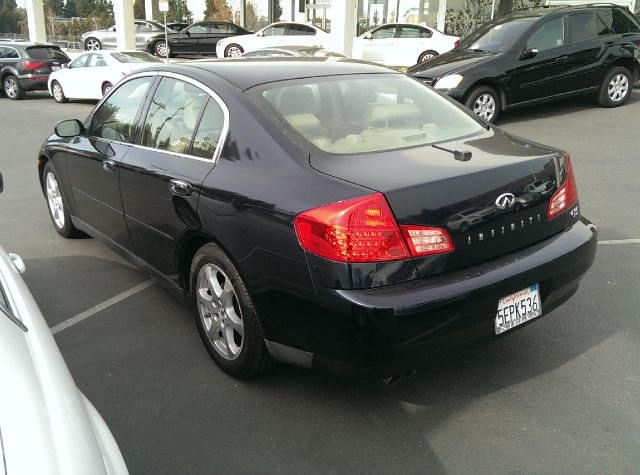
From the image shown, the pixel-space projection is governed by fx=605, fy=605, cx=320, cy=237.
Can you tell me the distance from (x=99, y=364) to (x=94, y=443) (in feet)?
6.19

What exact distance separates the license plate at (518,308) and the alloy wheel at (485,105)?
721cm

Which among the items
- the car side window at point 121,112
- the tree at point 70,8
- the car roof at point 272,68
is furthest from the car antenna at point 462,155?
the tree at point 70,8

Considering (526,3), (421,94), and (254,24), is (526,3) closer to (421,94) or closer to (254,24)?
(254,24)

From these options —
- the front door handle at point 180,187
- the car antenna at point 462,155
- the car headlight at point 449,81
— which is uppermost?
the car antenna at point 462,155

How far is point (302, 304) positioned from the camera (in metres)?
2.56

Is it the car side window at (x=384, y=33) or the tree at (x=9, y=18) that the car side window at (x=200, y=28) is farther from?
the tree at (x=9, y=18)

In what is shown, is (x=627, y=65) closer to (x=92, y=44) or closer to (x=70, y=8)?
(x=92, y=44)

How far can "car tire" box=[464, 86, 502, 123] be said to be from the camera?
9.47 meters

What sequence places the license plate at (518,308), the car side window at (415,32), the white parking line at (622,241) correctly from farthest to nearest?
the car side window at (415,32), the white parking line at (622,241), the license plate at (518,308)

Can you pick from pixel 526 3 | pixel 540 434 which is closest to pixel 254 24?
pixel 526 3

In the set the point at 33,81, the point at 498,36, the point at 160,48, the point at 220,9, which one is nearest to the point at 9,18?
the point at 220,9

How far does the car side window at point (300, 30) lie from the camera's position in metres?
21.7

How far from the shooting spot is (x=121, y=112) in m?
4.19

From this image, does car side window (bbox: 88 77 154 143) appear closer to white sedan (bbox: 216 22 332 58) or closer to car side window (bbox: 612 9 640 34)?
car side window (bbox: 612 9 640 34)
